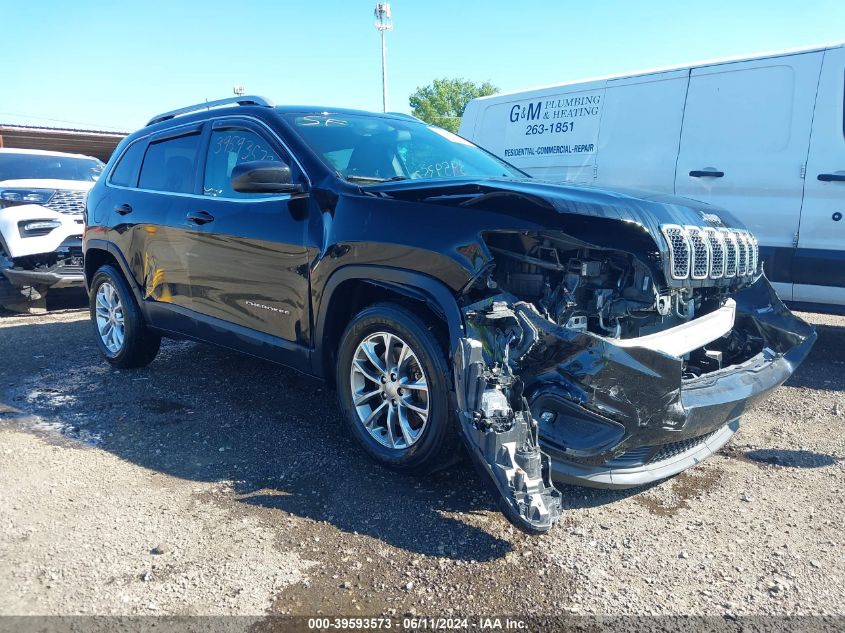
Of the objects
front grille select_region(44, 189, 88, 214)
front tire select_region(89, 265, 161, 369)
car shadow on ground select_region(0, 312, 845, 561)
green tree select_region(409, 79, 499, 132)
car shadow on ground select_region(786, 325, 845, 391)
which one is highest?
green tree select_region(409, 79, 499, 132)

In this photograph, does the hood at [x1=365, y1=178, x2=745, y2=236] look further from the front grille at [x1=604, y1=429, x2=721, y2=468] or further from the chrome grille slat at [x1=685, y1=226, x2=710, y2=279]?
the front grille at [x1=604, y1=429, x2=721, y2=468]

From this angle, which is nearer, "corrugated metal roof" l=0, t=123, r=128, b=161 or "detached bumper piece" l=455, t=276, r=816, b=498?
"detached bumper piece" l=455, t=276, r=816, b=498

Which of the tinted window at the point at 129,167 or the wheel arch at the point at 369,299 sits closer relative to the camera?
the wheel arch at the point at 369,299

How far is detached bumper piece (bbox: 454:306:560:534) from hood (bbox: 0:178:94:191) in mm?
7365

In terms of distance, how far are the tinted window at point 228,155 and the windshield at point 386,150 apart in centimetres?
27

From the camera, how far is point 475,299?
284 centimetres

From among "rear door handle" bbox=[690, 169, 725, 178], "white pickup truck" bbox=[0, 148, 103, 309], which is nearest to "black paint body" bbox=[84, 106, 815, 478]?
"rear door handle" bbox=[690, 169, 725, 178]

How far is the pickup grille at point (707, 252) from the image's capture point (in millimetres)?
2824

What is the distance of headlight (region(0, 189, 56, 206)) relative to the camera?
7.80 meters

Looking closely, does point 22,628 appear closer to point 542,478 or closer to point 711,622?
point 542,478

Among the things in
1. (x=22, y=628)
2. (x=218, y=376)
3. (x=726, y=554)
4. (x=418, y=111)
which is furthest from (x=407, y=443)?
(x=418, y=111)

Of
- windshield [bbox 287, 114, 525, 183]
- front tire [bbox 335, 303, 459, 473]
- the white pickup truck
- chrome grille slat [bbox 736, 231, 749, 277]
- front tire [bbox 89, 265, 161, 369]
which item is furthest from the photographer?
the white pickup truck

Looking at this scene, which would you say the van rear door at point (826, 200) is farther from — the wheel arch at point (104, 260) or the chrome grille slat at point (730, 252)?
the wheel arch at point (104, 260)

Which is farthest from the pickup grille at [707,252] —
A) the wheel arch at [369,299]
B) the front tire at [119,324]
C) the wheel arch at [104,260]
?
the front tire at [119,324]
